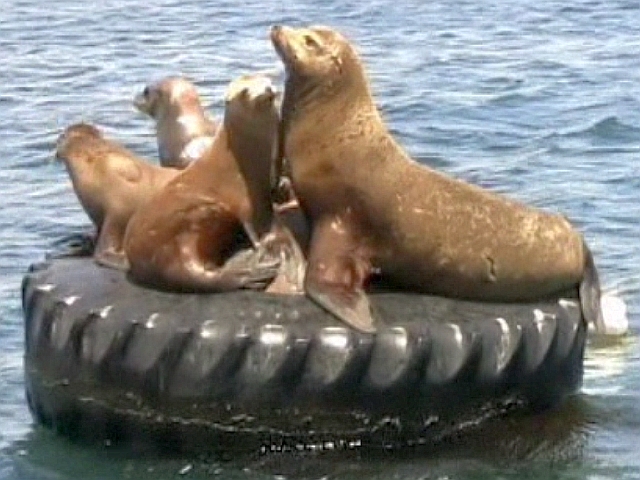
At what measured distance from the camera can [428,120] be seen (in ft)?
45.6

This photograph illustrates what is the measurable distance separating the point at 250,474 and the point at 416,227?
1004 millimetres

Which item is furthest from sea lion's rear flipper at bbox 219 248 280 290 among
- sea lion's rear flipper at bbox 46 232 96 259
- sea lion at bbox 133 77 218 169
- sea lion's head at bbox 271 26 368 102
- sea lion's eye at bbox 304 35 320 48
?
sea lion at bbox 133 77 218 169

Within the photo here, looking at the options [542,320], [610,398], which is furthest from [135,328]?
[610,398]

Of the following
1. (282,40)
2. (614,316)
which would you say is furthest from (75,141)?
(614,316)

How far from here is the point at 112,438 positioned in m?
7.05

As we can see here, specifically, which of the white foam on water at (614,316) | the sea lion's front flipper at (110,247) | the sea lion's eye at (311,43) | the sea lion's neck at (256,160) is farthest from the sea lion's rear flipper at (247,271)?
the white foam on water at (614,316)

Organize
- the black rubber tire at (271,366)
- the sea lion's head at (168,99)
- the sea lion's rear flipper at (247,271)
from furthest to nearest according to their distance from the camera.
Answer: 1. the sea lion's head at (168,99)
2. the sea lion's rear flipper at (247,271)
3. the black rubber tire at (271,366)

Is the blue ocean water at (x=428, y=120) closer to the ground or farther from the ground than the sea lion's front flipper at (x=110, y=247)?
closer to the ground

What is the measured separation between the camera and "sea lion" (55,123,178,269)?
7.60m

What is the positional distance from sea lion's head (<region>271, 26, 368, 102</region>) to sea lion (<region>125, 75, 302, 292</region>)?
0.52 feet

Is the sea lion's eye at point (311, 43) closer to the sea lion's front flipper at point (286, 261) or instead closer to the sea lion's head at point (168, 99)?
the sea lion's front flipper at point (286, 261)

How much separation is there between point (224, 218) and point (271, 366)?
64 cm

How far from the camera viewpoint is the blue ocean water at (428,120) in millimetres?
7055

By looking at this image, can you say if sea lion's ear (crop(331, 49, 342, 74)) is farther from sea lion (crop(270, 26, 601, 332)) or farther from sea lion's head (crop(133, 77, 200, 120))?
sea lion's head (crop(133, 77, 200, 120))
